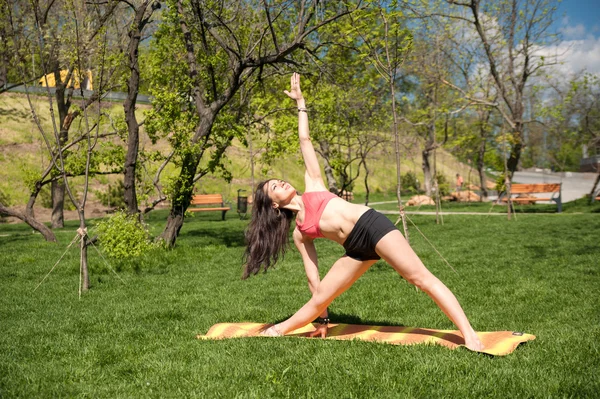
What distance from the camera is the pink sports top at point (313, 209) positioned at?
4613 millimetres

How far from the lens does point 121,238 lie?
962 centimetres

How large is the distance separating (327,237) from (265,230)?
0.67 metres

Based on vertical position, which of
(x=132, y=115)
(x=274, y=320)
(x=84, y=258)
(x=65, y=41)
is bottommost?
(x=274, y=320)

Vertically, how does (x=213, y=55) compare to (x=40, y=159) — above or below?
above

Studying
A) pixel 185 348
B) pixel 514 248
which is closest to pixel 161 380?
pixel 185 348

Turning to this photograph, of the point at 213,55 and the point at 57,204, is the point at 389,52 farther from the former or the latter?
the point at 57,204

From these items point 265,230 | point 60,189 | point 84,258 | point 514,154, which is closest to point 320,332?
point 265,230

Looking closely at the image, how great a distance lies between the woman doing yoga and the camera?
430 centimetres

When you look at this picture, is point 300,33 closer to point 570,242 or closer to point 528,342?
point 570,242

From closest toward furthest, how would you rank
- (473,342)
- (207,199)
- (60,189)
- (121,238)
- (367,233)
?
(473,342) < (367,233) < (121,238) < (60,189) < (207,199)

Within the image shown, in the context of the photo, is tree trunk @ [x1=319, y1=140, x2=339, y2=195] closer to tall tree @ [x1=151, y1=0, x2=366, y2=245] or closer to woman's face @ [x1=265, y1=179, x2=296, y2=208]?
tall tree @ [x1=151, y1=0, x2=366, y2=245]

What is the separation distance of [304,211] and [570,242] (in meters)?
8.64

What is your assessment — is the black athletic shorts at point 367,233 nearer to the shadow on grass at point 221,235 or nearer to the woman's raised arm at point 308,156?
the woman's raised arm at point 308,156

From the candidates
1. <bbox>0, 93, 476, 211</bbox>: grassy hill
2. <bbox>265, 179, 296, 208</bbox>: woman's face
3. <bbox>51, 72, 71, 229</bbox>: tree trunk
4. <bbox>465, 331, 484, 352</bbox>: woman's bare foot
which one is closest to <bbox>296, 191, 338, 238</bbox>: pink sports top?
<bbox>265, 179, 296, 208</bbox>: woman's face
